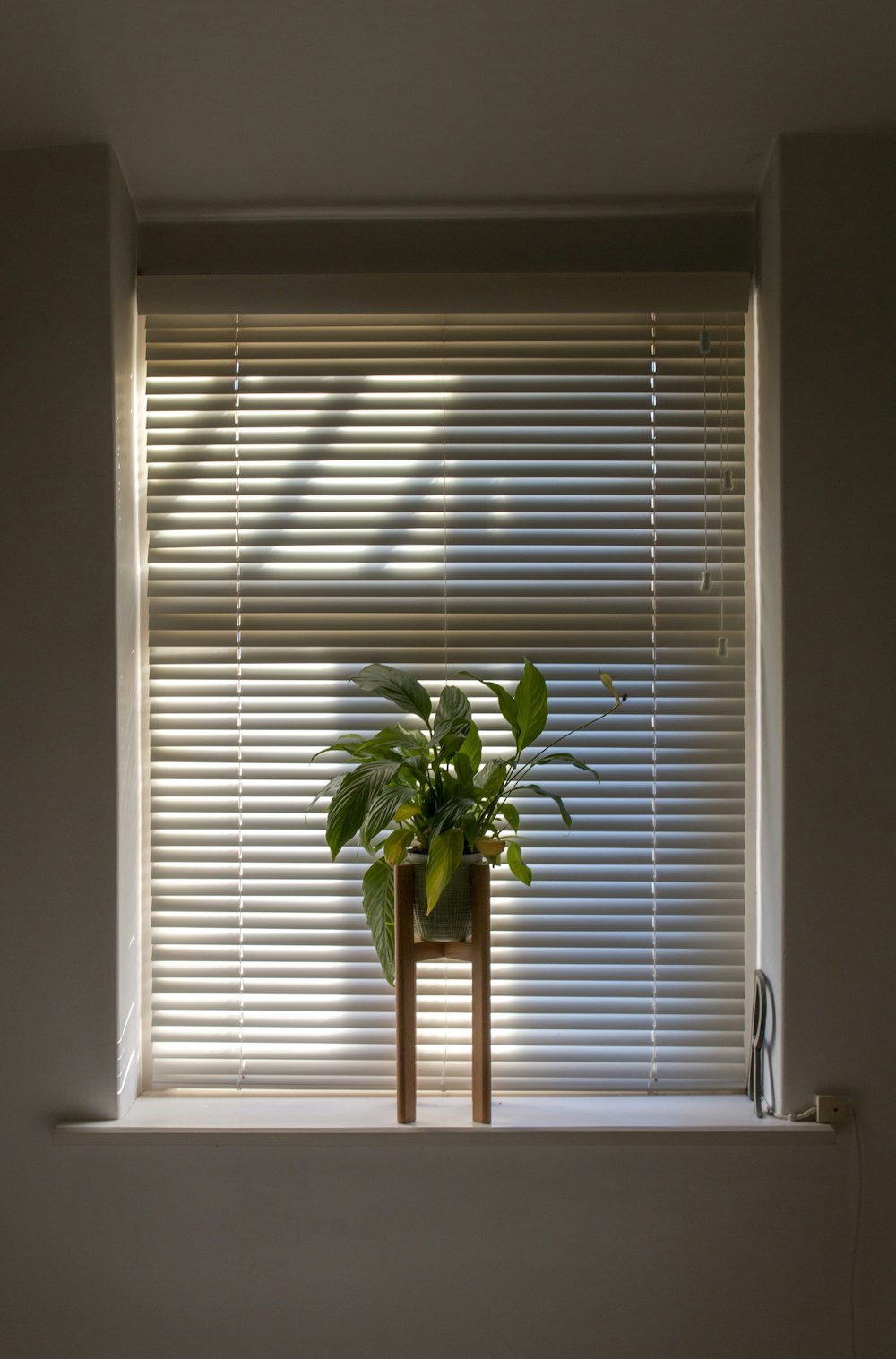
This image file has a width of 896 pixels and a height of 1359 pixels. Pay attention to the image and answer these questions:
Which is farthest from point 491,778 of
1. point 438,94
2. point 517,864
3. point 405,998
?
point 438,94

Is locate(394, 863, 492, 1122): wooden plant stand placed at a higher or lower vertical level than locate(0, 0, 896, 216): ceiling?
lower

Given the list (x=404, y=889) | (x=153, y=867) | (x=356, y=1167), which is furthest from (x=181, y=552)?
(x=356, y=1167)

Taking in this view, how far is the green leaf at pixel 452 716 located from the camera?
72.6 inches

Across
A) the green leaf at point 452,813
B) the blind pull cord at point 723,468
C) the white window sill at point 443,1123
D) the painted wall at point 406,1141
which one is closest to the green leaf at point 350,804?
the green leaf at point 452,813

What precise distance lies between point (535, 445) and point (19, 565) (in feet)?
3.62

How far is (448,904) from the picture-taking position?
1.90 metres

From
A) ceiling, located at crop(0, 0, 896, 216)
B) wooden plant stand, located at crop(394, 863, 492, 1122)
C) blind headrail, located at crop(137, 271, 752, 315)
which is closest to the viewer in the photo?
ceiling, located at crop(0, 0, 896, 216)

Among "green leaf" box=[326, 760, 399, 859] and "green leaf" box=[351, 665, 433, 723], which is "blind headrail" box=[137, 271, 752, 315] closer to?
"green leaf" box=[351, 665, 433, 723]

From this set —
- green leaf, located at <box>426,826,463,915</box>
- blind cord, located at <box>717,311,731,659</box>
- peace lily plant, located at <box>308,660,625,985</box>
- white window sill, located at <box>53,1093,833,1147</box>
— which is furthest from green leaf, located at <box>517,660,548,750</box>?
white window sill, located at <box>53,1093,833,1147</box>

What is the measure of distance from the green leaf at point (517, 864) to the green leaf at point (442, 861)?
14 centimetres

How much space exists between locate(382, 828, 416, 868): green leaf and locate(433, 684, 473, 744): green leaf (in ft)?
0.68

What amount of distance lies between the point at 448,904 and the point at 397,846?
15 centimetres

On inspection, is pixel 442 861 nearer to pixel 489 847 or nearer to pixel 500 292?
pixel 489 847

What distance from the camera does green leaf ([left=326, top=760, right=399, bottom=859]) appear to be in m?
1.84
